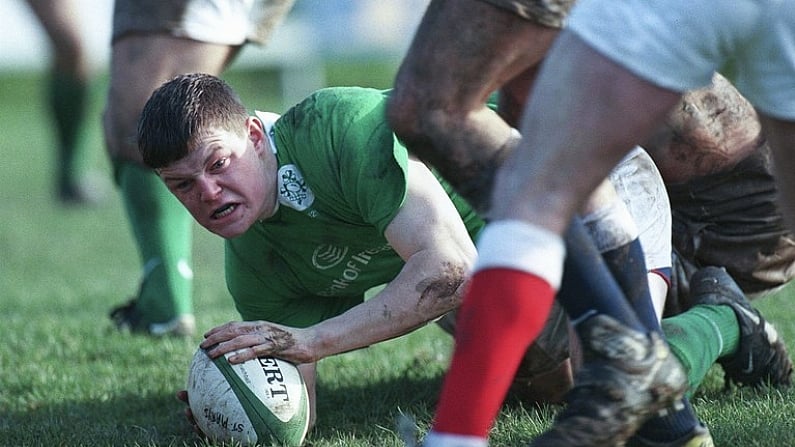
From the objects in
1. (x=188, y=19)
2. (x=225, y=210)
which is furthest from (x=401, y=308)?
(x=188, y=19)

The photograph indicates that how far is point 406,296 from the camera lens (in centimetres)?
300

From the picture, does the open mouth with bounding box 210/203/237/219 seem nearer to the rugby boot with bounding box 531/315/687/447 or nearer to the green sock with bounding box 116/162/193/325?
the rugby boot with bounding box 531/315/687/447

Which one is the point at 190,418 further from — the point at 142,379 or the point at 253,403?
the point at 142,379

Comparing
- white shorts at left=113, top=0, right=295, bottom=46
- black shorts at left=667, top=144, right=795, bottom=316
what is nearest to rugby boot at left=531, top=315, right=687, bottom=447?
black shorts at left=667, top=144, right=795, bottom=316

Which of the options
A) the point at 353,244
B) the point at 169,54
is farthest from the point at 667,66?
the point at 169,54

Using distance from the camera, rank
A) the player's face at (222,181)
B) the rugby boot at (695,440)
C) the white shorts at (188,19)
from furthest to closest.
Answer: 1. the white shorts at (188,19)
2. the player's face at (222,181)
3. the rugby boot at (695,440)

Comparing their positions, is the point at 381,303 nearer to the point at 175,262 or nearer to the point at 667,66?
the point at 667,66

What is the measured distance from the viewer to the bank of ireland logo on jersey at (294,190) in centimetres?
320

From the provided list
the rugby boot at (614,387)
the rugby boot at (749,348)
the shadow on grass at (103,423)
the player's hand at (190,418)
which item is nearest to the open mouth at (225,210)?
the player's hand at (190,418)

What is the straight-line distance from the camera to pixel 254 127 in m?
3.22

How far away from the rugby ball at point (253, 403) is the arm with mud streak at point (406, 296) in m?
0.04

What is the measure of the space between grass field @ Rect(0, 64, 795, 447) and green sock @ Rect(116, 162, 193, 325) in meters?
0.18

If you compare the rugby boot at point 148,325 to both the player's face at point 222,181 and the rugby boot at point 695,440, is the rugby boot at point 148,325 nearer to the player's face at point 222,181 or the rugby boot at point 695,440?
the player's face at point 222,181

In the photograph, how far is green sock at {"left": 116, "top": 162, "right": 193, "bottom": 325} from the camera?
4.84m
